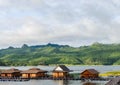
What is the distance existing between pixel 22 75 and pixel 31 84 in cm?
2830

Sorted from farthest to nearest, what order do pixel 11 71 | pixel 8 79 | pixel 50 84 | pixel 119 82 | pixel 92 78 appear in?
1. pixel 11 71
2. pixel 8 79
3. pixel 92 78
4. pixel 50 84
5. pixel 119 82

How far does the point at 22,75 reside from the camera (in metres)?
114

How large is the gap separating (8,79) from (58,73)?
17.5m

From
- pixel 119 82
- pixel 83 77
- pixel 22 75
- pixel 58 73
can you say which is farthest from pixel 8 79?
pixel 119 82

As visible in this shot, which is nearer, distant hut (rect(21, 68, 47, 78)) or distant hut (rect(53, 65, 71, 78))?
distant hut (rect(53, 65, 71, 78))

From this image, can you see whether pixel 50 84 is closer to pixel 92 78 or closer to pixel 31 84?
pixel 31 84

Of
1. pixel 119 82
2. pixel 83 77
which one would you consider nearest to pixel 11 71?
pixel 83 77

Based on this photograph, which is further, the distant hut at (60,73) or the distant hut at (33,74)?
the distant hut at (33,74)

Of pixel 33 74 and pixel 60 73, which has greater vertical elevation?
pixel 60 73

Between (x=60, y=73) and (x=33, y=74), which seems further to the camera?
(x=33, y=74)

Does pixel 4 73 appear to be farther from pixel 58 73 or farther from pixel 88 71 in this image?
pixel 88 71

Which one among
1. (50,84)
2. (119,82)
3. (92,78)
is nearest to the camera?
(119,82)

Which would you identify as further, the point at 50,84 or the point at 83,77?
the point at 83,77

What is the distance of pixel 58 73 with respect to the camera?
357 feet
